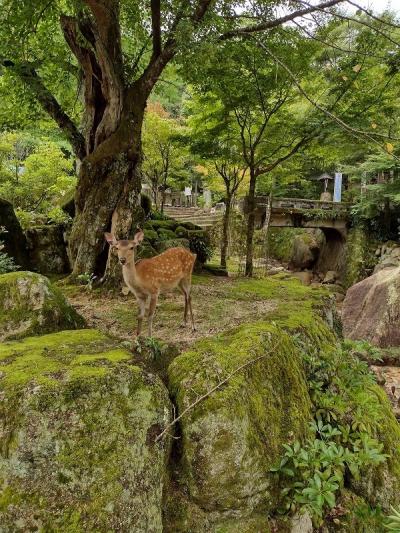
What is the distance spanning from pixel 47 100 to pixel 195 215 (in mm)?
18932

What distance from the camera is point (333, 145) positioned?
10.3 meters

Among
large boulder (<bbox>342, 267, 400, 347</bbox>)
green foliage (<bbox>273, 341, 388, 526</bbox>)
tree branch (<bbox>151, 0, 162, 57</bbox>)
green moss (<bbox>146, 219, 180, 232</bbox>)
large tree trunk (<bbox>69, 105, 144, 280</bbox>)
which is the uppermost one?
tree branch (<bbox>151, 0, 162, 57</bbox>)

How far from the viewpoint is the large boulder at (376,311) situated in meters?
9.98

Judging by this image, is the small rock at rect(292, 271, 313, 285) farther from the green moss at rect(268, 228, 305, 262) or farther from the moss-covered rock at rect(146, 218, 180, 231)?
the moss-covered rock at rect(146, 218, 180, 231)

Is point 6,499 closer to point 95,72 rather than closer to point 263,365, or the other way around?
point 263,365

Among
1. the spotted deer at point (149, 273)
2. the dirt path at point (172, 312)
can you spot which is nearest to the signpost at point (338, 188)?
the dirt path at point (172, 312)

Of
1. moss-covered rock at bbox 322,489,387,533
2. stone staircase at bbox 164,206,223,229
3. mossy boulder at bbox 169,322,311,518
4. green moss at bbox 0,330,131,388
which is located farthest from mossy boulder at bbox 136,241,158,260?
stone staircase at bbox 164,206,223,229

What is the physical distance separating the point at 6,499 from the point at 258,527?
1.65m

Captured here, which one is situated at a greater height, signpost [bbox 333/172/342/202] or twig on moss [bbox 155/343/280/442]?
signpost [bbox 333/172/342/202]

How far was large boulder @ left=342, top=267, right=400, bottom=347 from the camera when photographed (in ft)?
32.8

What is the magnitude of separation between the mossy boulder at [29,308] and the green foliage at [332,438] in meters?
2.38

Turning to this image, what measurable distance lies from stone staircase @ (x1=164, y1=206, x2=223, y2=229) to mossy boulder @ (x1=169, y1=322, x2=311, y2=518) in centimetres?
1928

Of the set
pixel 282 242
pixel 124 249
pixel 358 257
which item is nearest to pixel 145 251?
pixel 124 249

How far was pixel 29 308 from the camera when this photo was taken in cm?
396
